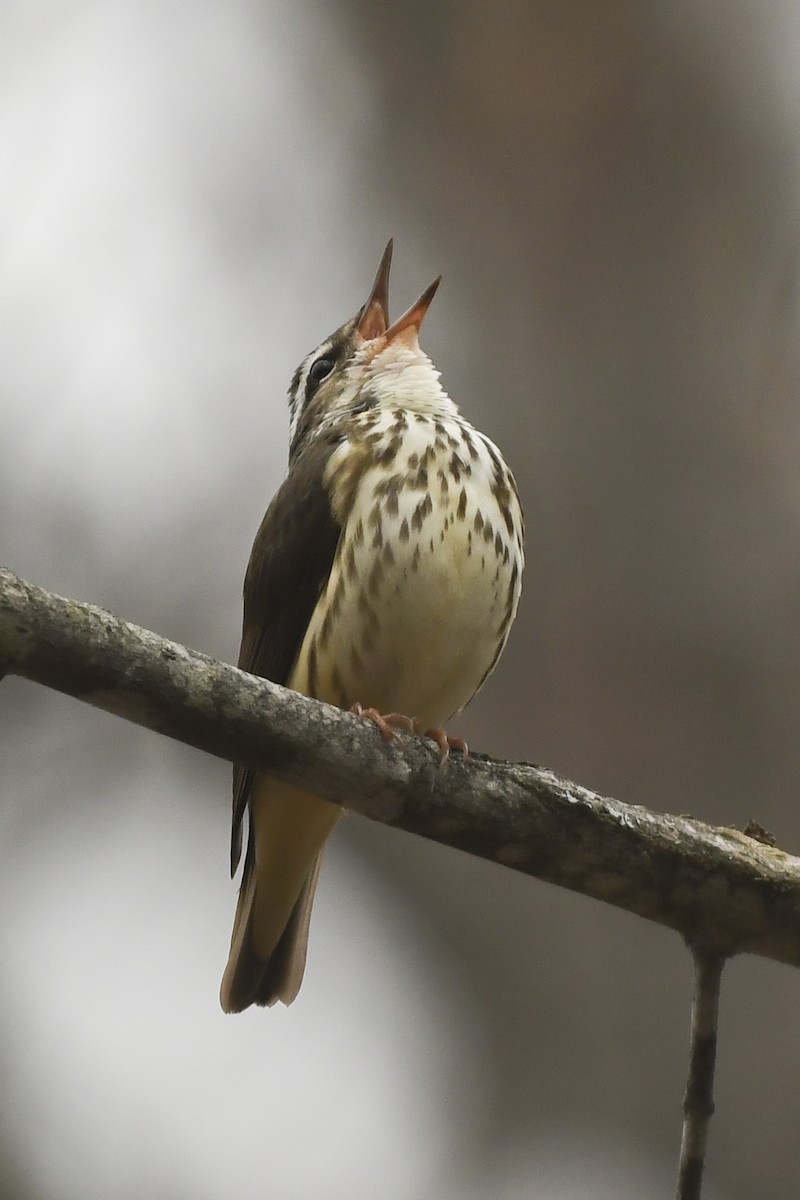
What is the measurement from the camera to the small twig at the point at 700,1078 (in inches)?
113

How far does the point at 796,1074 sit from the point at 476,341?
9.71ft

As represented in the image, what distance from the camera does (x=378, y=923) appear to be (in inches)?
206

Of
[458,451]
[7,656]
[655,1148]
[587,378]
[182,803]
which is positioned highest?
[587,378]

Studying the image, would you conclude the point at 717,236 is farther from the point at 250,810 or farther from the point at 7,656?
the point at 7,656

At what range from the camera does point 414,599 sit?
12.3 feet

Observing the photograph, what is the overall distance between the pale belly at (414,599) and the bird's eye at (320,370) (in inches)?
53.4

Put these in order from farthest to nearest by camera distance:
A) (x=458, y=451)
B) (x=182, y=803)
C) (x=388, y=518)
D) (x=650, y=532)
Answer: (x=182, y=803)
(x=650, y=532)
(x=458, y=451)
(x=388, y=518)

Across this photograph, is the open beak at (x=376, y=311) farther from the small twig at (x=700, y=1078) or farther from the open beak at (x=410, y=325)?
the small twig at (x=700, y=1078)

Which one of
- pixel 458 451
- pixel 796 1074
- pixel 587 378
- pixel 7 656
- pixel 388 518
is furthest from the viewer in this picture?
pixel 587 378

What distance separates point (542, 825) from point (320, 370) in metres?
2.72

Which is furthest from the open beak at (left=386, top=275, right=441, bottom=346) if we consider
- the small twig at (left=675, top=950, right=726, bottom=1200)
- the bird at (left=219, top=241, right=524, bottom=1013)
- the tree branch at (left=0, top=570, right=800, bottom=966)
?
the small twig at (left=675, top=950, right=726, bottom=1200)

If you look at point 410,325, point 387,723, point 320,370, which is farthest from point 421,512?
point 320,370

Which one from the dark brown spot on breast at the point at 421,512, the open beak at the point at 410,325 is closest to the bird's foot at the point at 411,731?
the dark brown spot on breast at the point at 421,512

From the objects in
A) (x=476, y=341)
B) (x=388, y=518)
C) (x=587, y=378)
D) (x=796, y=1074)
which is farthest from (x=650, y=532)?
(x=796, y=1074)
